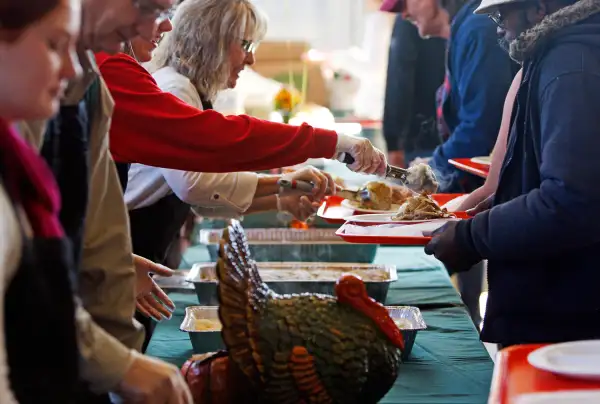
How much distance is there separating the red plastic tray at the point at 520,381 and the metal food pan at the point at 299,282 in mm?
682

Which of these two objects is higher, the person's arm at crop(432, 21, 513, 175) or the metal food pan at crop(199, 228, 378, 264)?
the person's arm at crop(432, 21, 513, 175)

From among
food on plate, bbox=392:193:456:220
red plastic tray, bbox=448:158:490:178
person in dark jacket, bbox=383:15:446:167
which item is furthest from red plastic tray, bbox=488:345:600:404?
person in dark jacket, bbox=383:15:446:167

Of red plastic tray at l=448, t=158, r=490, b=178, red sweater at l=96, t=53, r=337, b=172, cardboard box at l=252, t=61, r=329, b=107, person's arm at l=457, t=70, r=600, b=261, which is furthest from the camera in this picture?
cardboard box at l=252, t=61, r=329, b=107

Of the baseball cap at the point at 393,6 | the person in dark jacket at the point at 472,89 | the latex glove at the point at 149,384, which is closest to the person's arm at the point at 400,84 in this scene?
the baseball cap at the point at 393,6

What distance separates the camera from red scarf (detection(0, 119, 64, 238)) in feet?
2.34

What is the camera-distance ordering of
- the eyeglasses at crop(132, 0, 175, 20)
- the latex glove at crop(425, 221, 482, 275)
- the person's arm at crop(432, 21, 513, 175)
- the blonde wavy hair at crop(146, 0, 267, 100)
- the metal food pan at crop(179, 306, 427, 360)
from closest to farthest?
the eyeglasses at crop(132, 0, 175, 20)
the latex glove at crop(425, 221, 482, 275)
the metal food pan at crop(179, 306, 427, 360)
the blonde wavy hair at crop(146, 0, 267, 100)
the person's arm at crop(432, 21, 513, 175)

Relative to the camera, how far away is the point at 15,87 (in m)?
0.69

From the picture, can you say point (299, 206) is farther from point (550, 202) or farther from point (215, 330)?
point (550, 202)

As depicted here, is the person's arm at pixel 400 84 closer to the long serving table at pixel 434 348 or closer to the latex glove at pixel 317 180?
the long serving table at pixel 434 348

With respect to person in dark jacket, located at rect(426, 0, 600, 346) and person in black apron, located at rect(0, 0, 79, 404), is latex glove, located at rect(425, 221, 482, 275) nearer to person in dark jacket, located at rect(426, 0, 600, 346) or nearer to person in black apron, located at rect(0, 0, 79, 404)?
person in dark jacket, located at rect(426, 0, 600, 346)

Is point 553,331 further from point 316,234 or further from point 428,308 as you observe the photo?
point 316,234

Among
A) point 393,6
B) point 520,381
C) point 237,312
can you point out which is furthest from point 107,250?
point 393,6

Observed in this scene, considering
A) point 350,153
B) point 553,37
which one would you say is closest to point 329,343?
point 553,37

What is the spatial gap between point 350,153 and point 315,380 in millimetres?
890
